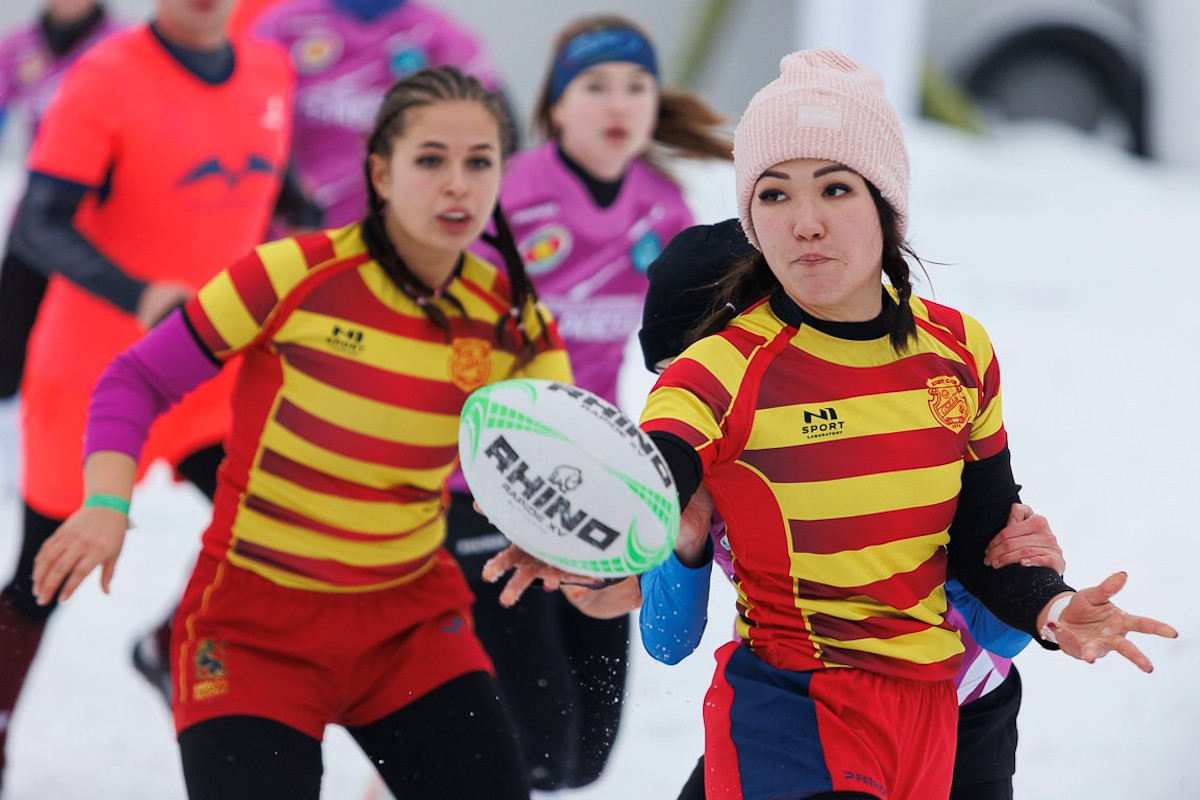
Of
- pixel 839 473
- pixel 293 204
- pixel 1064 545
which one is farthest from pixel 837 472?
pixel 1064 545

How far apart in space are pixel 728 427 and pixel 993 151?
9706mm

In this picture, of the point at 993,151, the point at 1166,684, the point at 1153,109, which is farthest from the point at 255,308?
the point at 1153,109

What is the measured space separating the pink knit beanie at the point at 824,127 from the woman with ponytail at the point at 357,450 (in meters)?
0.75

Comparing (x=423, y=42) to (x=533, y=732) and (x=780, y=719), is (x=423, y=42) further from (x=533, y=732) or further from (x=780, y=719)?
(x=780, y=719)

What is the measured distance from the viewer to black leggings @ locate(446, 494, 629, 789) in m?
3.34

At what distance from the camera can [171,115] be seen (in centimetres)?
378

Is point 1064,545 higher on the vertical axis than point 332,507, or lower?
higher


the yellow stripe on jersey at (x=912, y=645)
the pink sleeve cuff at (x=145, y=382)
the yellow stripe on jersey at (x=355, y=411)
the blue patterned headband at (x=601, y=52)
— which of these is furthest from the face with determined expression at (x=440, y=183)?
the blue patterned headband at (x=601, y=52)

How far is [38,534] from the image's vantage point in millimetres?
3510

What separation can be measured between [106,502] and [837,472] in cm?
115

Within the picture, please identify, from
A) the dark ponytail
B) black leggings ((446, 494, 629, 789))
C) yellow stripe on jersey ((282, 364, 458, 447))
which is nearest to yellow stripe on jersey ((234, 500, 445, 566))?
yellow stripe on jersey ((282, 364, 458, 447))

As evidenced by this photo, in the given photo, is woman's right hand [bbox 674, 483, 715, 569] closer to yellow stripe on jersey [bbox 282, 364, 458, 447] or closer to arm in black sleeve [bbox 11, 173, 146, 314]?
yellow stripe on jersey [bbox 282, 364, 458, 447]

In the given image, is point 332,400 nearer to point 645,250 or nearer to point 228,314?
point 228,314

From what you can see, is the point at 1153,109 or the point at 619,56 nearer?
the point at 619,56
